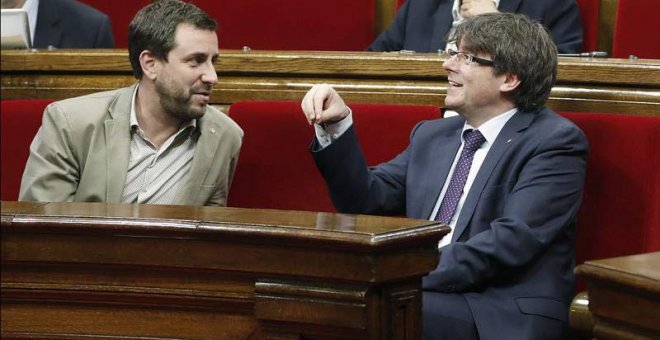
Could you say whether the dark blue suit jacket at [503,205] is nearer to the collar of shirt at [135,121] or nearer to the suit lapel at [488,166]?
the suit lapel at [488,166]

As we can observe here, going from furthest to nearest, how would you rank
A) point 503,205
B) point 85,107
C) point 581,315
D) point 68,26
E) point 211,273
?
point 68,26
point 85,107
point 503,205
point 581,315
point 211,273

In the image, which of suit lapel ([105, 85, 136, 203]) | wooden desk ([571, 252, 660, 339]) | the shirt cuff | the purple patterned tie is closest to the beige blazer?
suit lapel ([105, 85, 136, 203])

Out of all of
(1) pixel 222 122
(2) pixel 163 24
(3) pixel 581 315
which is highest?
(2) pixel 163 24

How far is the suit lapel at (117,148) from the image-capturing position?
1186mm

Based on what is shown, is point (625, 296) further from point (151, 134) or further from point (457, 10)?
point (457, 10)

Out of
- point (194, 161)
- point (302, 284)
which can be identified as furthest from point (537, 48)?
point (302, 284)

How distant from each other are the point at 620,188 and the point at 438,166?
0.19m

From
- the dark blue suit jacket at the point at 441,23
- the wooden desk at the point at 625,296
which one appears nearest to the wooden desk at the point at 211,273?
the wooden desk at the point at 625,296

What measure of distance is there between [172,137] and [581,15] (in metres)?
0.63

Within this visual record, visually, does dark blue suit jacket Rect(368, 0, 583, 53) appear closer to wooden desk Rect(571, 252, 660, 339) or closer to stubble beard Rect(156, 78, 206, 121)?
stubble beard Rect(156, 78, 206, 121)

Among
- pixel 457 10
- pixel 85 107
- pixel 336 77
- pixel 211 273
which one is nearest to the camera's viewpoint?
pixel 211 273

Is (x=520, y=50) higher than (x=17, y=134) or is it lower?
higher

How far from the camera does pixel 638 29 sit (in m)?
1.43

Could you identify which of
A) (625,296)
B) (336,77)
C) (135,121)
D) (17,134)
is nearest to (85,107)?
(135,121)
